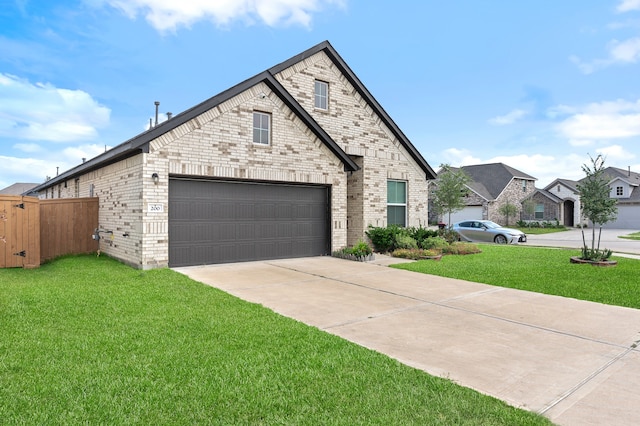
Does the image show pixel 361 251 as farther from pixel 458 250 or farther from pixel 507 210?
pixel 507 210

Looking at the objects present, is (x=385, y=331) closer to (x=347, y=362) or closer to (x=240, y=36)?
(x=347, y=362)

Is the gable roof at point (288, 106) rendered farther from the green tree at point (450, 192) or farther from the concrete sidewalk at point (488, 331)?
the concrete sidewalk at point (488, 331)

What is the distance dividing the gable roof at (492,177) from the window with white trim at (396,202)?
23088 mm

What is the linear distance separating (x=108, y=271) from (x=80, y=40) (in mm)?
10216

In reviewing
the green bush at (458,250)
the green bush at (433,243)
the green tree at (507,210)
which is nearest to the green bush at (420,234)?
the green bush at (433,243)

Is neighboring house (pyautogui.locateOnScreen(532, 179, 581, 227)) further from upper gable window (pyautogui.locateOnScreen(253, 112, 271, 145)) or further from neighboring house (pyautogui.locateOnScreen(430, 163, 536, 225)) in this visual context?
upper gable window (pyautogui.locateOnScreen(253, 112, 271, 145))

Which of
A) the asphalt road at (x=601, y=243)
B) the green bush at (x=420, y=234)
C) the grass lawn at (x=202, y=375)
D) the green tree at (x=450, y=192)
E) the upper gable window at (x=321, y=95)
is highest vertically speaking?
the upper gable window at (x=321, y=95)

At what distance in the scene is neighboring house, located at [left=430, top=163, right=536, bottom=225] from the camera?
3831 centimetres

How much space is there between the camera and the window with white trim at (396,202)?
56.0ft

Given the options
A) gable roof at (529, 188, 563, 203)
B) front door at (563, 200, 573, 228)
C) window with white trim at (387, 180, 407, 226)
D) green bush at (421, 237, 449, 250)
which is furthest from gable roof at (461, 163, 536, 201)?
green bush at (421, 237, 449, 250)

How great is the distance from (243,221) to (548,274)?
9.04 meters

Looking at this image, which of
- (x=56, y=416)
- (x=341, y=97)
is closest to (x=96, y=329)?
(x=56, y=416)

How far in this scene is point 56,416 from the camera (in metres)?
2.97

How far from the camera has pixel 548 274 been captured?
34.0ft
